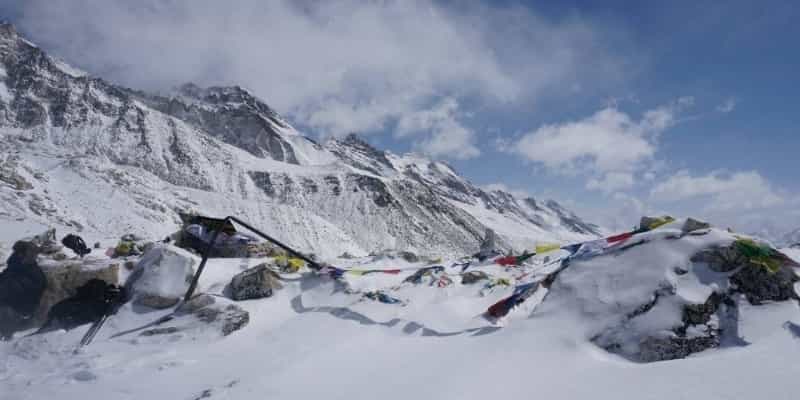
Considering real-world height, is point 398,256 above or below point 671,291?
above

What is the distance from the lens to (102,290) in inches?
478

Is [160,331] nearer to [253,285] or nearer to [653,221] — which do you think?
[253,285]

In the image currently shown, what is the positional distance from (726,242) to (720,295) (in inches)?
47.1

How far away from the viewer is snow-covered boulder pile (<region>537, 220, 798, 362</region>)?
21.2ft

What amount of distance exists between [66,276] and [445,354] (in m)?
12.4

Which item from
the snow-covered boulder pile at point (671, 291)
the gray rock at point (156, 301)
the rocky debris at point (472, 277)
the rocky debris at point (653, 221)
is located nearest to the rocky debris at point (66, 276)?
the gray rock at point (156, 301)

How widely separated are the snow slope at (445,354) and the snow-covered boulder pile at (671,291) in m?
0.04

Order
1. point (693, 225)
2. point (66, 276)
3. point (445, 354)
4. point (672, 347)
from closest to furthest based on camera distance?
point (672, 347) < point (445, 354) < point (693, 225) < point (66, 276)

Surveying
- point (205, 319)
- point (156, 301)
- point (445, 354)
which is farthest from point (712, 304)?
point (156, 301)

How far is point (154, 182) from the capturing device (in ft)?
261

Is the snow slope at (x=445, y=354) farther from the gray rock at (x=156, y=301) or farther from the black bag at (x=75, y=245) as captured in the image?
the black bag at (x=75, y=245)

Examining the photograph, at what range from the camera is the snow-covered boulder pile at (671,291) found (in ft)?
21.2

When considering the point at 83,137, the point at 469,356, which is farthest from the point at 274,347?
the point at 83,137

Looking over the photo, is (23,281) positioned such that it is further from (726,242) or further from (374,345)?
(726,242)
